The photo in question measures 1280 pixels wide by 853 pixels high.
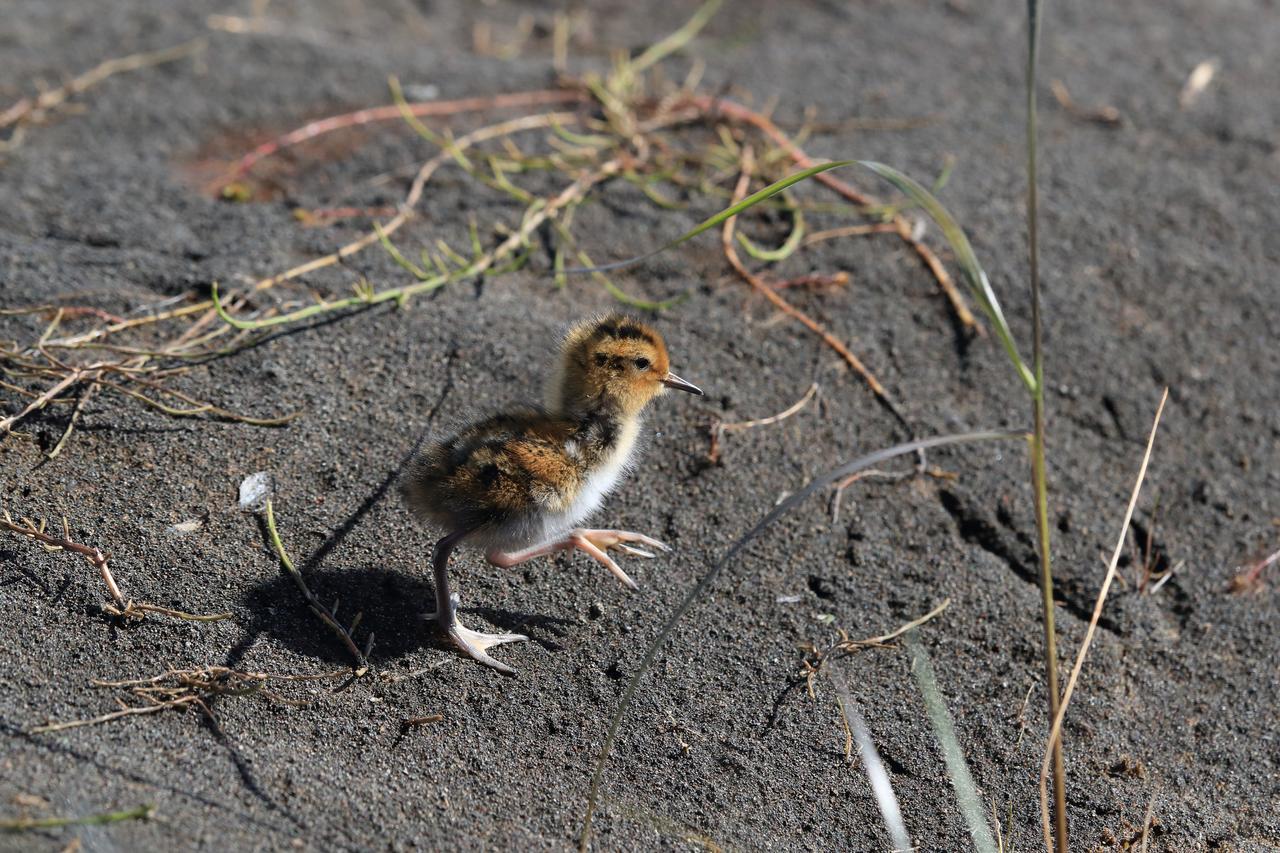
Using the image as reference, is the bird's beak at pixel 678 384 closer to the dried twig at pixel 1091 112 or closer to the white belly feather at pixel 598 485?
the white belly feather at pixel 598 485

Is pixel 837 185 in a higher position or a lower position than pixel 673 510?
higher

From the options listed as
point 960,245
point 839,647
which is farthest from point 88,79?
point 960,245

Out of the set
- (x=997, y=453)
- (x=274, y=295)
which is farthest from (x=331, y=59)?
(x=997, y=453)

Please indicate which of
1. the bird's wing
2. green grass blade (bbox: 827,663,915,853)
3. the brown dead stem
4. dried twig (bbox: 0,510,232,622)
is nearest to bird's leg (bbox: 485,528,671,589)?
the bird's wing

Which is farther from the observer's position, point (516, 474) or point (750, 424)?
point (750, 424)

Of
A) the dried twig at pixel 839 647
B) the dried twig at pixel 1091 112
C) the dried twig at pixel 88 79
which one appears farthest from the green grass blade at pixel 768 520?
the dried twig at pixel 88 79

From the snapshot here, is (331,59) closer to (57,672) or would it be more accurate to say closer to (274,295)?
(274,295)

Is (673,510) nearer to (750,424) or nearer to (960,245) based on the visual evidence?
(750,424)
